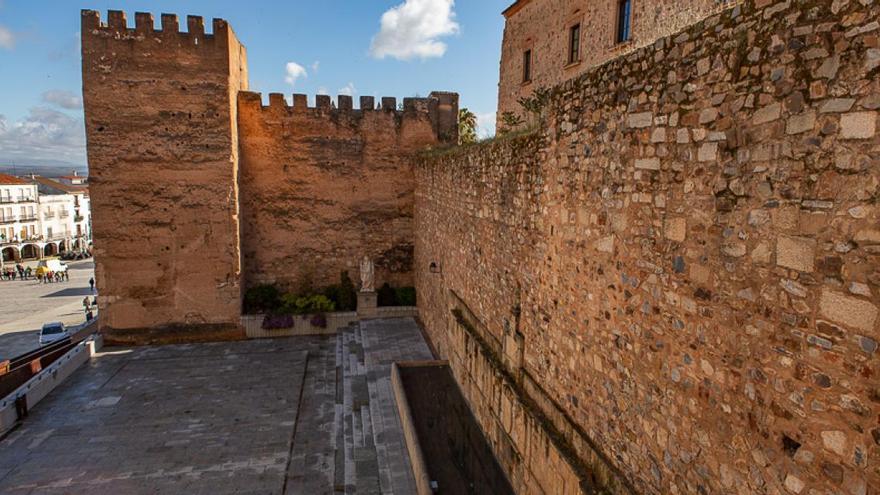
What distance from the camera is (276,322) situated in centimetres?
1362

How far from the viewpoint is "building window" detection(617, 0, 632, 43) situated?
34.6 ft

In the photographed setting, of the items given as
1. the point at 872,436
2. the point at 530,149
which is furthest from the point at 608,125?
the point at 872,436

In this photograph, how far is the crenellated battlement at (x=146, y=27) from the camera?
11977 millimetres

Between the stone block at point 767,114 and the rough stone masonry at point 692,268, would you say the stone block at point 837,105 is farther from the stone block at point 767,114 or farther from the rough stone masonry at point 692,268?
the stone block at point 767,114

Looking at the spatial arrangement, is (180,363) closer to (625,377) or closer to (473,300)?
(473,300)

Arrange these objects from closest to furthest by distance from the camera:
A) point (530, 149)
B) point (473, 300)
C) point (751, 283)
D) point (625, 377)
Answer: point (751, 283), point (625, 377), point (530, 149), point (473, 300)

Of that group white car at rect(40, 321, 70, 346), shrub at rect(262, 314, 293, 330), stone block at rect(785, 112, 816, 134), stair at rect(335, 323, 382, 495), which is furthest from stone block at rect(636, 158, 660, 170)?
white car at rect(40, 321, 70, 346)

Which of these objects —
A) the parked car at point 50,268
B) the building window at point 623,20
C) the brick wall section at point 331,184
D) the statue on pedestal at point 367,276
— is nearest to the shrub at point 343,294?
the brick wall section at point 331,184

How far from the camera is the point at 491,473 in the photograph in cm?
632

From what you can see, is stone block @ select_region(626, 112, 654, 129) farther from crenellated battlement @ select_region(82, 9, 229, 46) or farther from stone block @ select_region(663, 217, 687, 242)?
crenellated battlement @ select_region(82, 9, 229, 46)

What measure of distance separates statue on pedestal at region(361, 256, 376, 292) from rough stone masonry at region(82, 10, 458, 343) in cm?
95

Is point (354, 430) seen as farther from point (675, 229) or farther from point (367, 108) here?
point (367, 108)

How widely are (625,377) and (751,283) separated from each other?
146 centimetres

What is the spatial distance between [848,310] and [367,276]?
1270 centimetres
